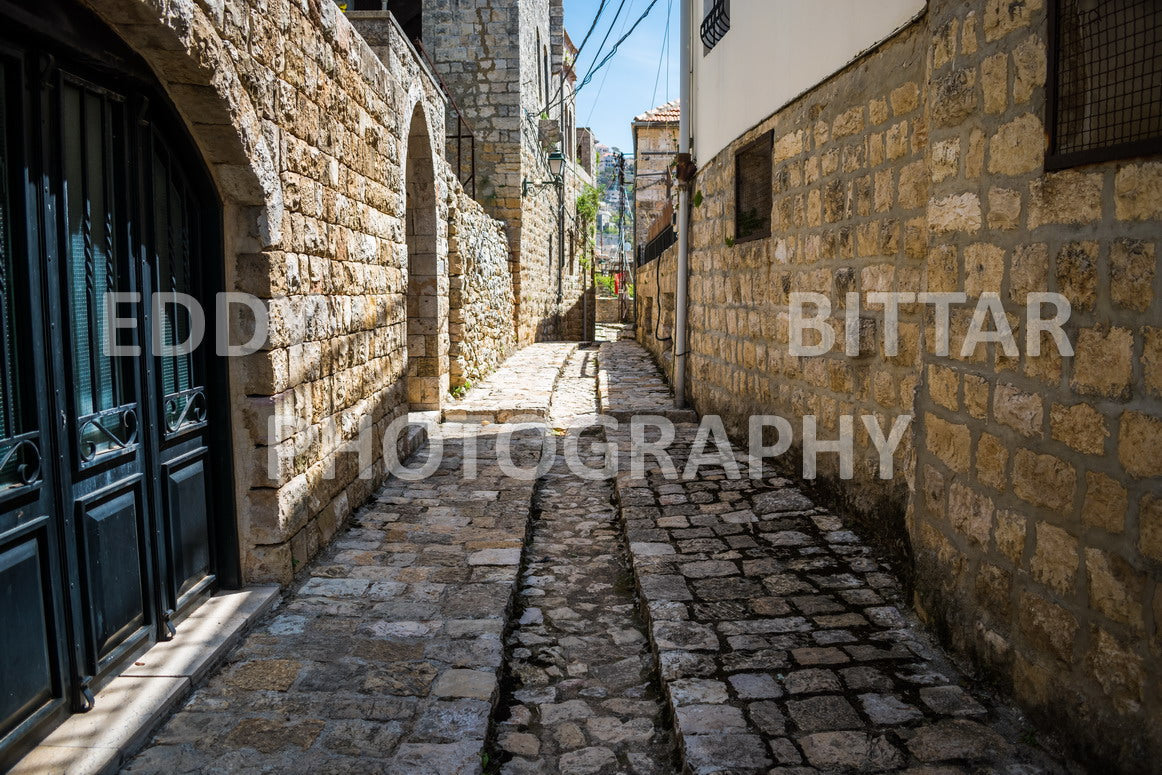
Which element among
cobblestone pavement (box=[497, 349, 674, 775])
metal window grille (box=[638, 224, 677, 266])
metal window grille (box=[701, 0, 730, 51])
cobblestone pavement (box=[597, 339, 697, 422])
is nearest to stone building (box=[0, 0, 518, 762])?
cobblestone pavement (box=[497, 349, 674, 775])

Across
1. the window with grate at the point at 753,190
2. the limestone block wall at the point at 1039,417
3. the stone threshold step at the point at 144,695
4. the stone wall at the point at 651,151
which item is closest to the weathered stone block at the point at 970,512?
the limestone block wall at the point at 1039,417

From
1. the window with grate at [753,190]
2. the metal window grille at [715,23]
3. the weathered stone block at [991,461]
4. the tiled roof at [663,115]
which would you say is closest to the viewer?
the weathered stone block at [991,461]

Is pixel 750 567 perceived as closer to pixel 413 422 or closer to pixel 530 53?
pixel 413 422

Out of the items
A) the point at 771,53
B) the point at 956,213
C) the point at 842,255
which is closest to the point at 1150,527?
the point at 956,213

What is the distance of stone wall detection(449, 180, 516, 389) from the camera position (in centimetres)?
920

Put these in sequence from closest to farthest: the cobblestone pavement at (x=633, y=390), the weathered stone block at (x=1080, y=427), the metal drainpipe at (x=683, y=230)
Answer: the weathered stone block at (x=1080, y=427)
the cobblestone pavement at (x=633, y=390)
the metal drainpipe at (x=683, y=230)

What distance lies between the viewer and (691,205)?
28.4ft

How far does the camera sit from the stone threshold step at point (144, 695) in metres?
2.36

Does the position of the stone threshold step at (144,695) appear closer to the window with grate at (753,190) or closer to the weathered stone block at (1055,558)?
the weathered stone block at (1055,558)

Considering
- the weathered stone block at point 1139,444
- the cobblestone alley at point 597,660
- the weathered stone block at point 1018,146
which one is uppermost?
the weathered stone block at point 1018,146

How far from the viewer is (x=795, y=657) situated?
3.15m

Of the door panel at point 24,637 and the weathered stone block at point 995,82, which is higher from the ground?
the weathered stone block at point 995,82

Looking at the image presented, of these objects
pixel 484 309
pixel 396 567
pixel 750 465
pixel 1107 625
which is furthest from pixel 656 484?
pixel 484 309

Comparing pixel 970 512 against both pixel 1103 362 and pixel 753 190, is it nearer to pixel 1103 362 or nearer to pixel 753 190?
pixel 1103 362
